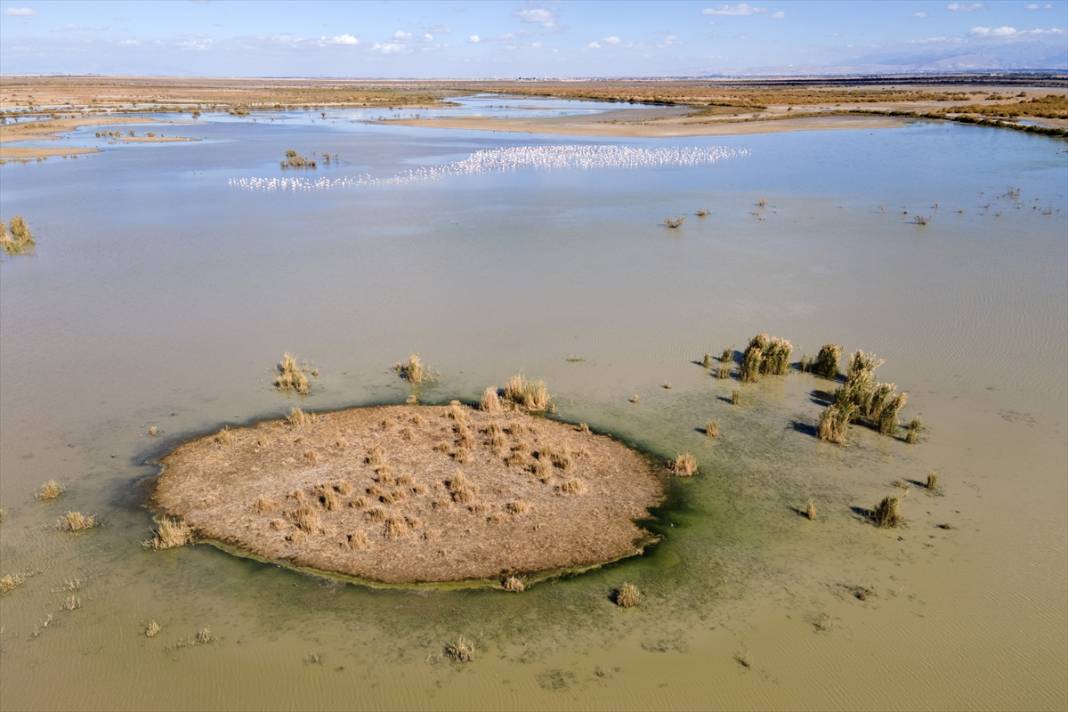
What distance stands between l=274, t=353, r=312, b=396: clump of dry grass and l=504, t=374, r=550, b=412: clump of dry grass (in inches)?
152

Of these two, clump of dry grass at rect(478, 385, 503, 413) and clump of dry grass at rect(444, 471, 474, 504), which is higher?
clump of dry grass at rect(478, 385, 503, 413)

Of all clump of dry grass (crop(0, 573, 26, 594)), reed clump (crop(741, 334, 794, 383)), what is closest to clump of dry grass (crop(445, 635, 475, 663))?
Answer: clump of dry grass (crop(0, 573, 26, 594))

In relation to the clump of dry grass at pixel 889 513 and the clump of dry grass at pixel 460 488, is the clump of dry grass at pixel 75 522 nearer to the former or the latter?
the clump of dry grass at pixel 460 488

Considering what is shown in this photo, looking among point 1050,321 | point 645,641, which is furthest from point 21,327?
point 1050,321

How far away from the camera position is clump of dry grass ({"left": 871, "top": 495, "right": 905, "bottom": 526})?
907cm

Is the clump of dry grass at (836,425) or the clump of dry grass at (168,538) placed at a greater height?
the clump of dry grass at (836,425)

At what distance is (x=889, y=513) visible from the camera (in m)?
9.07

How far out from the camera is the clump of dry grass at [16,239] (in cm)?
2208

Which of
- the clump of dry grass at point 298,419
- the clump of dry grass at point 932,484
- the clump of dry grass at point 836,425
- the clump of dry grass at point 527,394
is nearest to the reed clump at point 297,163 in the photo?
the clump of dry grass at point 298,419

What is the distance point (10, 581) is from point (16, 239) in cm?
1962

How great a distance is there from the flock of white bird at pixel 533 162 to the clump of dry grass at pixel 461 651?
29582 millimetres

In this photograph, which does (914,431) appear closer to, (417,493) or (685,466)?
(685,466)

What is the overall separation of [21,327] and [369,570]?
13060mm

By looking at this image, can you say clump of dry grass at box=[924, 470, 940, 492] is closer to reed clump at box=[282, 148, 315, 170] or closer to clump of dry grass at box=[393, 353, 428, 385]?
clump of dry grass at box=[393, 353, 428, 385]
